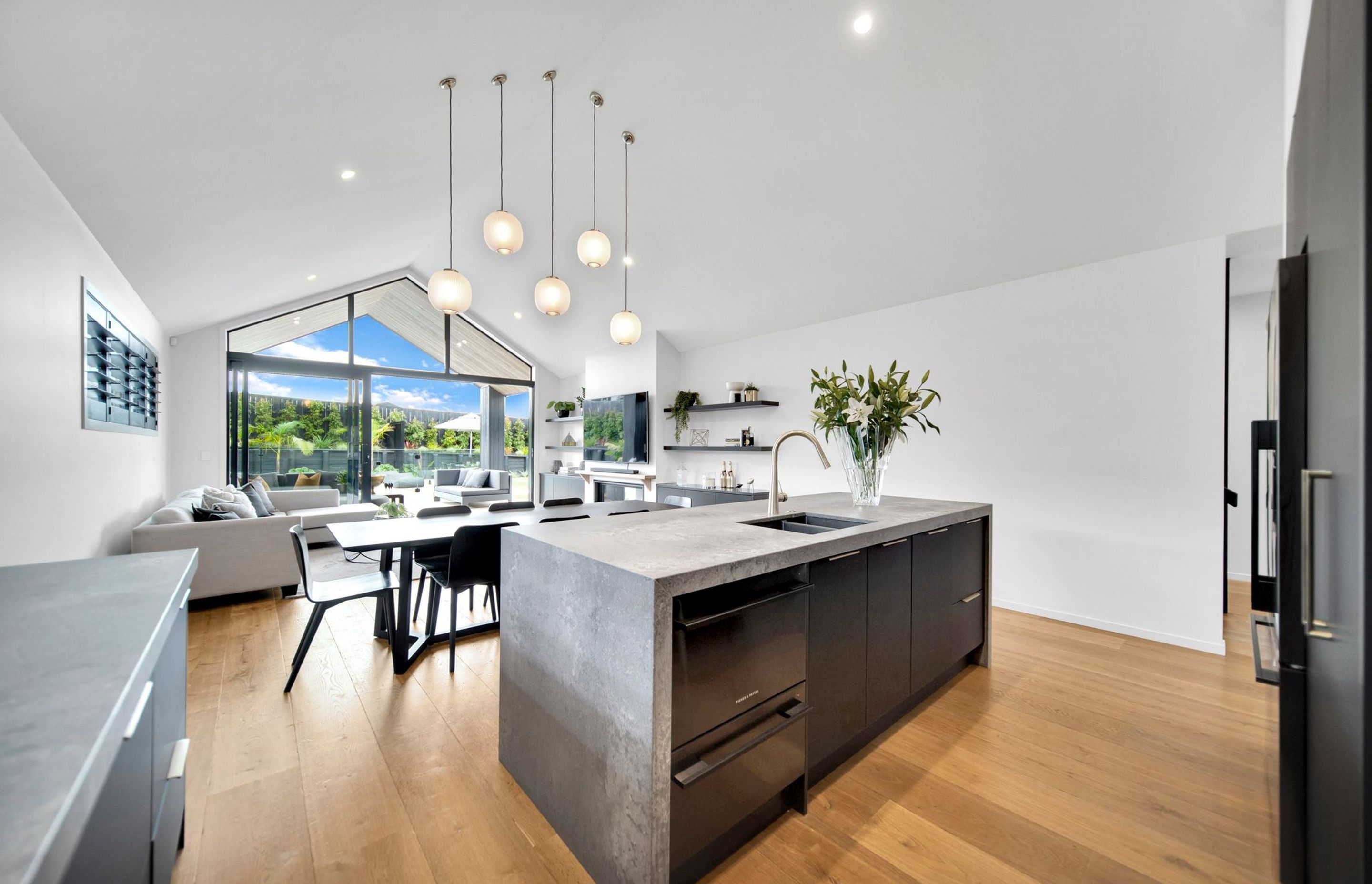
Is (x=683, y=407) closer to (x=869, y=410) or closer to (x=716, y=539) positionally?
(x=869, y=410)

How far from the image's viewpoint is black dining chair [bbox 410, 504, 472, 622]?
3113 millimetres

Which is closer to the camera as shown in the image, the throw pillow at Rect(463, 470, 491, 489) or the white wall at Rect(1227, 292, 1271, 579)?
the white wall at Rect(1227, 292, 1271, 579)

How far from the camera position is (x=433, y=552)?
326cm

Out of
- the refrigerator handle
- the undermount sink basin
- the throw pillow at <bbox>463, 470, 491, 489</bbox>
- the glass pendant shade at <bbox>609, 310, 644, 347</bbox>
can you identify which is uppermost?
the glass pendant shade at <bbox>609, 310, 644, 347</bbox>

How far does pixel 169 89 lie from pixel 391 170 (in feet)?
5.55

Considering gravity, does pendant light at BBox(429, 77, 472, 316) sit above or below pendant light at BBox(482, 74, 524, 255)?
below

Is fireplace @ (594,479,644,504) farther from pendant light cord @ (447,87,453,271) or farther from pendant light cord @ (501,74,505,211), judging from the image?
pendant light cord @ (501,74,505,211)

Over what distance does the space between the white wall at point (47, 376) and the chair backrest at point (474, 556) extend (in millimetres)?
1544

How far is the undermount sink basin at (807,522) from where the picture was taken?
229 cm

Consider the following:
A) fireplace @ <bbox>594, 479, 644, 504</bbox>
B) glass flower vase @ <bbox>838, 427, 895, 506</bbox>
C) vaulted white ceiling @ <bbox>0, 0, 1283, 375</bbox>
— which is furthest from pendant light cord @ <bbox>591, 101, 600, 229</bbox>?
fireplace @ <bbox>594, 479, 644, 504</bbox>

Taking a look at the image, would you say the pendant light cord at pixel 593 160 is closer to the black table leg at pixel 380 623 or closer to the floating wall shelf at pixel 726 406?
the floating wall shelf at pixel 726 406

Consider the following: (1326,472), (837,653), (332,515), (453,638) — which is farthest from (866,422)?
(332,515)

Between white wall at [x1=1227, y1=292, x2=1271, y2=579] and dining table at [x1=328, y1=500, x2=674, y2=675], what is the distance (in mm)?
4779

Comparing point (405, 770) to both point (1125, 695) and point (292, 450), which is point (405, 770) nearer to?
point (1125, 695)
